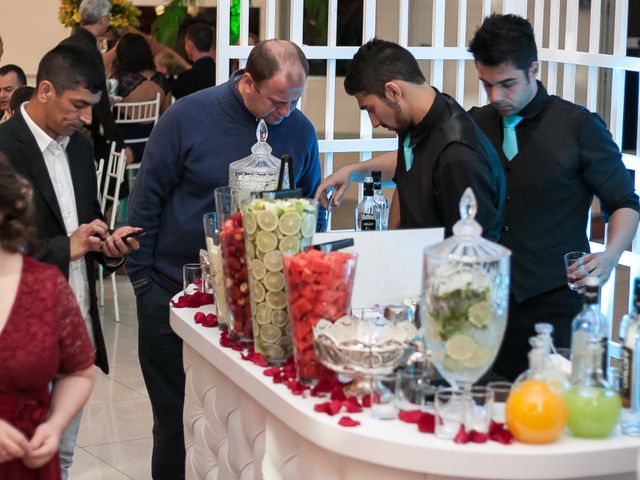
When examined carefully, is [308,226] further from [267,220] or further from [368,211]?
[368,211]

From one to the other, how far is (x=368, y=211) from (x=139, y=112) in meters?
4.28

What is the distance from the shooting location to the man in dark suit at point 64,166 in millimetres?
3436

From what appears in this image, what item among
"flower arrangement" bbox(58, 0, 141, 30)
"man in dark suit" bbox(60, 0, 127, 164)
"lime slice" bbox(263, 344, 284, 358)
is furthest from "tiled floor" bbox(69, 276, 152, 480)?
"flower arrangement" bbox(58, 0, 141, 30)

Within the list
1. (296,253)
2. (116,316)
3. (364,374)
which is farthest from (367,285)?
(116,316)

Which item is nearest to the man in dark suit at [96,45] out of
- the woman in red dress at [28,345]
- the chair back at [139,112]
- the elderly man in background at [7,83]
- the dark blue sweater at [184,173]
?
the chair back at [139,112]

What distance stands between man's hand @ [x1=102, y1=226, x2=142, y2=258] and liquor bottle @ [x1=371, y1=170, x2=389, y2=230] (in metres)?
0.81

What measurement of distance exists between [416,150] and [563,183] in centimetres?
62

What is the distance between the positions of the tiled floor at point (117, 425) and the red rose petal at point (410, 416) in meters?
2.40

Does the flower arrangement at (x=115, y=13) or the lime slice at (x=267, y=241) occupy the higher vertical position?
the flower arrangement at (x=115, y=13)

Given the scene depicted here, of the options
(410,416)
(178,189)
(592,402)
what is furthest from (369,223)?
(592,402)

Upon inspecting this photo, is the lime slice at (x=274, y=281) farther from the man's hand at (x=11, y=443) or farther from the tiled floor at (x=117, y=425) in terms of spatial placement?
the tiled floor at (x=117, y=425)

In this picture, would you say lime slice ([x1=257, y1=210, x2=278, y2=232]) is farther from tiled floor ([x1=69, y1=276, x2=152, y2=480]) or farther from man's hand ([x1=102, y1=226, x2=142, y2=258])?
tiled floor ([x1=69, y1=276, x2=152, y2=480])

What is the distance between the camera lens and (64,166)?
3.64 m

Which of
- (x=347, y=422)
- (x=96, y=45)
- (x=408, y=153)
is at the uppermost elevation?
(x=96, y=45)
